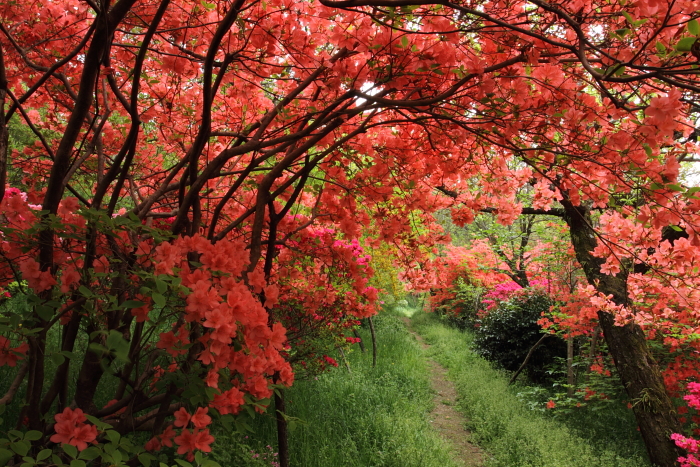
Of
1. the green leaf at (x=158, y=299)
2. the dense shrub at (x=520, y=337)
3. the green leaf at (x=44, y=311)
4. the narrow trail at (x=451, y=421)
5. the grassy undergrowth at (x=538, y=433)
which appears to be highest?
the green leaf at (x=158, y=299)

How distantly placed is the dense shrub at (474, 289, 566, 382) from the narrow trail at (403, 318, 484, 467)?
1419 mm

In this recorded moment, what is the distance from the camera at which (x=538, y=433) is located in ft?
15.7

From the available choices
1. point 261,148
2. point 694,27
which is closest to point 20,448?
point 261,148

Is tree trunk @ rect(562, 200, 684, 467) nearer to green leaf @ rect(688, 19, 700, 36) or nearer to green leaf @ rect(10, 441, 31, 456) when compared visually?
green leaf @ rect(688, 19, 700, 36)

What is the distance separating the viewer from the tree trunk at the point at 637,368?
430cm

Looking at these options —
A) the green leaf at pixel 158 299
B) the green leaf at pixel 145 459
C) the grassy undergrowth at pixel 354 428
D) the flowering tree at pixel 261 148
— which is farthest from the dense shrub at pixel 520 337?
the green leaf at pixel 158 299

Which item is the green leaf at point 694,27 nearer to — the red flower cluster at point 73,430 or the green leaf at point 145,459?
the green leaf at point 145,459

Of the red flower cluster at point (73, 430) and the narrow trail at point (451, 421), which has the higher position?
the red flower cluster at point (73, 430)

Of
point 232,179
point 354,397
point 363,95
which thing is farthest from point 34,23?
point 354,397

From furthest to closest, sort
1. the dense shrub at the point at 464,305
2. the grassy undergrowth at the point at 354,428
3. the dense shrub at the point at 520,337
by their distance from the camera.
A: the dense shrub at the point at 464,305
the dense shrub at the point at 520,337
the grassy undergrowth at the point at 354,428

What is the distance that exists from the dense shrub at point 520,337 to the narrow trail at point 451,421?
142 centimetres

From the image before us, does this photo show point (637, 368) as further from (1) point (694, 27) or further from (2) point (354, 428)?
(1) point (694, 27)

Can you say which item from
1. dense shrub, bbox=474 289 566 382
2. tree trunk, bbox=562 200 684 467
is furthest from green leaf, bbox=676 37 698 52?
dense shrub, bbox=474 289 566 382

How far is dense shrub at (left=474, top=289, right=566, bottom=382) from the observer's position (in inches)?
293
